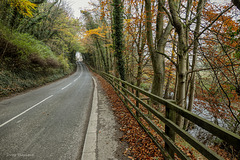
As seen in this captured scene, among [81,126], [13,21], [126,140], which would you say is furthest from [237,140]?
[13,21]

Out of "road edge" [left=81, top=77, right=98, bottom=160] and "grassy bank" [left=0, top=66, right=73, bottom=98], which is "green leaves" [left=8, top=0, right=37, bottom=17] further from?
"road edge" [left=81, top=77, right=98, bottom=160]

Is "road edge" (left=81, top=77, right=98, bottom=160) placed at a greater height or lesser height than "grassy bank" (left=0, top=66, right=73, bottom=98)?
lesser

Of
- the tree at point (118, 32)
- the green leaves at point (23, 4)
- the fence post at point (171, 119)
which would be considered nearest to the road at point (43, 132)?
the fence post at point (171, 119)

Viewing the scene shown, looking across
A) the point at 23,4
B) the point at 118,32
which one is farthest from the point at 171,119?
the point at 23,4

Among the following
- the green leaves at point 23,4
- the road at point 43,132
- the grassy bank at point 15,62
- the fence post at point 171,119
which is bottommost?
the road at point 43,132

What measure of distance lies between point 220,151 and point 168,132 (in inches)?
281

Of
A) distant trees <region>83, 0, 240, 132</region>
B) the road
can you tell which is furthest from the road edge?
distant trees <region>83, 0, 240, 132</region>

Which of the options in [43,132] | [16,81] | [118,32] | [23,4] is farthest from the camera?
[16,81]

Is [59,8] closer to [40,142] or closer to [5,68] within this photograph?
[5,68]

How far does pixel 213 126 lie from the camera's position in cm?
141

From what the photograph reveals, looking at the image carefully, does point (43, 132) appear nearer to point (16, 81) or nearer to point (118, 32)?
point (118, 32)

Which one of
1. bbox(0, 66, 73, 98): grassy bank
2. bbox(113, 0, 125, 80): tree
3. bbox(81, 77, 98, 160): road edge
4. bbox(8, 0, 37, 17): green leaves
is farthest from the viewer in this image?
bbox(113, 0, 125, 80): tree

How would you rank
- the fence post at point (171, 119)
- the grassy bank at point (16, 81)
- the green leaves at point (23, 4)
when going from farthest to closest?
the grassy bank at point (16, 81), the green leaves at point (23, 4), the fence post at point (171, 119)

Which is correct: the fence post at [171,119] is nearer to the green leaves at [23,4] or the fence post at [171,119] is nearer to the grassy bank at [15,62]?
the green leaves at [23,4]
